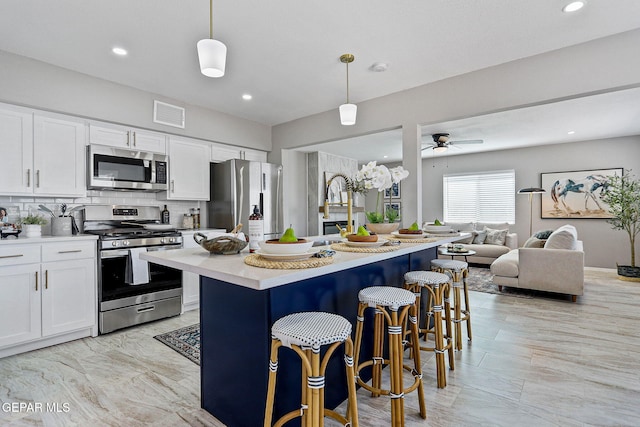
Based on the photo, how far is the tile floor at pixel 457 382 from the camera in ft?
5.80

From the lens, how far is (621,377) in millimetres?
2154

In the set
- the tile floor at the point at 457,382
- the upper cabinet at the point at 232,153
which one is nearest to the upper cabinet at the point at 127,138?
the upper cabinet at the point at 232,153

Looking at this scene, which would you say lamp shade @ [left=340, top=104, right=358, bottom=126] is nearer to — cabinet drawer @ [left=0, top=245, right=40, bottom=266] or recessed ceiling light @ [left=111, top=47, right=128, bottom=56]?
recessed ceiling light @ [left=111, top=47, right=128, bottom=56]

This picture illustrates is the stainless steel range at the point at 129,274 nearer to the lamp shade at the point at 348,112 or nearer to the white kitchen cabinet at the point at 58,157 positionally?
the white kitchen cabinet at the point at 58,157

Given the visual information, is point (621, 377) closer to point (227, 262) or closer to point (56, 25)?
point (227, 262)

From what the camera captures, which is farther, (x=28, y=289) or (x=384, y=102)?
(x=384, y=102)

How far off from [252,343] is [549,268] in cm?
421

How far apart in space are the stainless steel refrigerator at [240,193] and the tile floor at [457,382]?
1.58 metres

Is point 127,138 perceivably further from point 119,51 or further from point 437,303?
point 437,303

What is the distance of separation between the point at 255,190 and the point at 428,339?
9.09ft

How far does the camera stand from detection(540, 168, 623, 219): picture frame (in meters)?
5.98

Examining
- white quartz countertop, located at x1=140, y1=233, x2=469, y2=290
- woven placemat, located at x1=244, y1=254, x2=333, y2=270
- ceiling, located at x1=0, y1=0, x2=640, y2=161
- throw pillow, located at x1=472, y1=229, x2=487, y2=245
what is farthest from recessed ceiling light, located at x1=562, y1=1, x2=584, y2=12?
throw pillow, located at x1=472, y1=229, x2=487, y2=245

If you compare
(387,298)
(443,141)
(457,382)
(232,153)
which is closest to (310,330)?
(387,298)

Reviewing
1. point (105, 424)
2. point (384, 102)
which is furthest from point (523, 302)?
point (105, 424)
